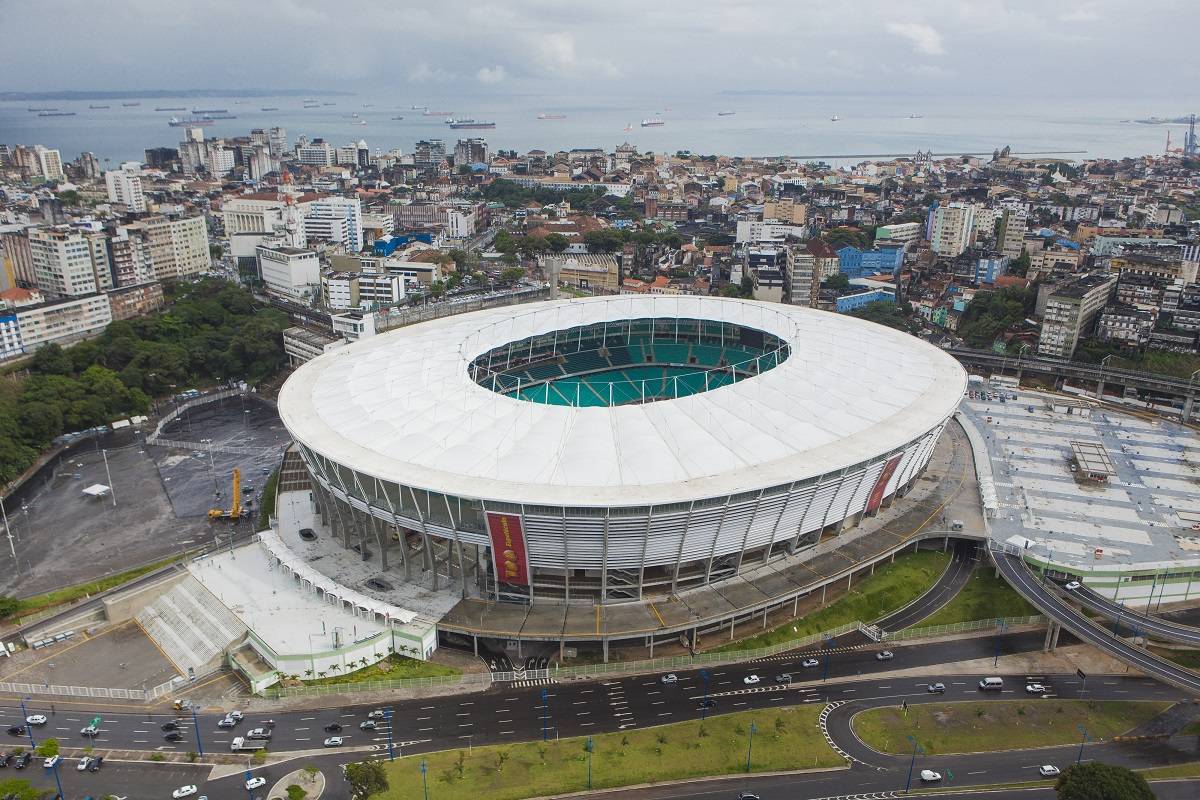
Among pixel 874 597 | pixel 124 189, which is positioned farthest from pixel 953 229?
pixel 124 189

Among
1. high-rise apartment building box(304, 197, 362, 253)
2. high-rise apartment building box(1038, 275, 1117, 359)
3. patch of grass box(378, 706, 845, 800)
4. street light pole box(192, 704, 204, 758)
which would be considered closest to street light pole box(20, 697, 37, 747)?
street light pole box(192, 704, 204, 758)

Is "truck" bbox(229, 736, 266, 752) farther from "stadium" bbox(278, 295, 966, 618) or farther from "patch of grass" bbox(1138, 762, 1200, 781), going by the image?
"patch of grass" bbox(1138, 762, 1200, 781)

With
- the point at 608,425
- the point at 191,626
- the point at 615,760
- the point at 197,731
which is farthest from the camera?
the point at 608,425

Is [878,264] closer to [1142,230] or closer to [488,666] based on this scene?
[1142,230]

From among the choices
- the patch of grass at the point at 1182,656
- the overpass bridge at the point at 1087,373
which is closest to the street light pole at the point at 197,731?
the patch of grass at the point at 1182,656

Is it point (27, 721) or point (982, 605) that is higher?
point (27, 721)

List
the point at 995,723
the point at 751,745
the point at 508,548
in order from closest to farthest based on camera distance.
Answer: the point at 751,745 < the point at 995,723 < the point at 508,548

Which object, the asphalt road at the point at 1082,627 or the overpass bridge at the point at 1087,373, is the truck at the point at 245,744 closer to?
the asphalt road at the point at 1082,627

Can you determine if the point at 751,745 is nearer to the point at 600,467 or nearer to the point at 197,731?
the point at 600,467
